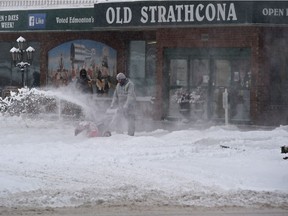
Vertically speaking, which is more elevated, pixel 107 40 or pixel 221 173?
pixel 107 40

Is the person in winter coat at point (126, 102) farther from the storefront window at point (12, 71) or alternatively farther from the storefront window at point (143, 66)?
the storefront window at point (12, 71)

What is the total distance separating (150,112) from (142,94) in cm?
108

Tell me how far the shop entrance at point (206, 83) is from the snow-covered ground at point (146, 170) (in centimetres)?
429

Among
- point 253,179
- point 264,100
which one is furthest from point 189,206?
point 264,100

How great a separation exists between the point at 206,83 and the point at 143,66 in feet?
9.59

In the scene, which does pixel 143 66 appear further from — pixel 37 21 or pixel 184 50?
pixel 37 21

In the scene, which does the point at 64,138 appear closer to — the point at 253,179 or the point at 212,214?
the point at 253,179

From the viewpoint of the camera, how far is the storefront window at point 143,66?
2397 centimetres

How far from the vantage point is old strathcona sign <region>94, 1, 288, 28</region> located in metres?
20.2

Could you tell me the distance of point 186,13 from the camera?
21047 millimetres

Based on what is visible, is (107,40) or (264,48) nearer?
(264,48)

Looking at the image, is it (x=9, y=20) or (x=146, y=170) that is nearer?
(x=146, y=170)

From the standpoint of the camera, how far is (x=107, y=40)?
81.1 ft

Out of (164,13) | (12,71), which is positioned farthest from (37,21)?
(164,13)
